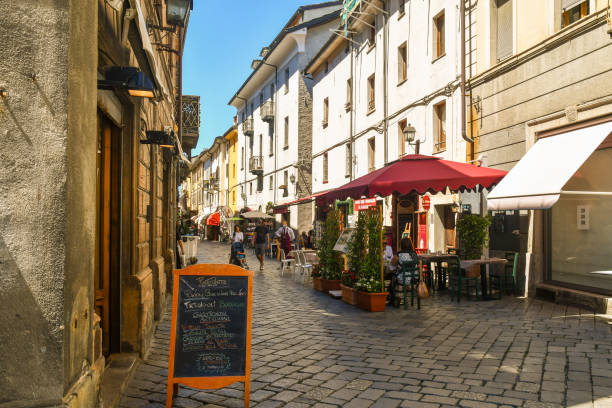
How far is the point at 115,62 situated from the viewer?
4645 mm

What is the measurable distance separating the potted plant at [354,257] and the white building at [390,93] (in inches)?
189

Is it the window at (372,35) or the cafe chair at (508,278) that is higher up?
the window at (372,35)

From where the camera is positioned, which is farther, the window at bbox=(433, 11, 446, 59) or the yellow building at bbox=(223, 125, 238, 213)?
the yellow building at bbox=(223, 125, 238, 213)

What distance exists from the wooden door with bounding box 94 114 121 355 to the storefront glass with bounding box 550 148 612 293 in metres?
7.62

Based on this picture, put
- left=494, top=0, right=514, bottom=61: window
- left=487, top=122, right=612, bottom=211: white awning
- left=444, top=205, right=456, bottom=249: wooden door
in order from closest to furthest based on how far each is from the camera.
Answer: left=487, top=122, right=612, bottom=211: white awning → left=494, top=0, right=514, bottom=61: window → left=444, top=205, right=456, bottom=249: wooden door

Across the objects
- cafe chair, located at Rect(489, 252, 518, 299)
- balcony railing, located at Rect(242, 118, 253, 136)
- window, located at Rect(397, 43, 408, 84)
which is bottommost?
cafe chair, located at Rect(489, 252, 518, 299)

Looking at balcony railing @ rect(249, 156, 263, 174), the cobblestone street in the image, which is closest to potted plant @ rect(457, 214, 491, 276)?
the cobblestone street

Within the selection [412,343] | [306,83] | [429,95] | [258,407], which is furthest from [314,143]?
[258,407]

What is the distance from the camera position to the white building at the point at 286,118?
91.6ft

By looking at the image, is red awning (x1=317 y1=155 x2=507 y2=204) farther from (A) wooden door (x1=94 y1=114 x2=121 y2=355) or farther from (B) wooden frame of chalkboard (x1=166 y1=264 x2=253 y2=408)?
(B) wooden frame of chalkboard (x1=166 y1=264 x2=253 y2=408)

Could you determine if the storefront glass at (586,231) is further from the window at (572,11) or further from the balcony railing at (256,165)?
the balcony railing at (256,165)

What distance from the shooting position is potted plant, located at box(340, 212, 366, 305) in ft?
31.0

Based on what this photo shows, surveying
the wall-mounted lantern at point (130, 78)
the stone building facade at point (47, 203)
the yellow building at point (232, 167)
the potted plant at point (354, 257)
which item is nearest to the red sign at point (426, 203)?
the potted plant at point (354, 257)

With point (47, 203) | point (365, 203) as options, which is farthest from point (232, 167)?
point (47, 203)
